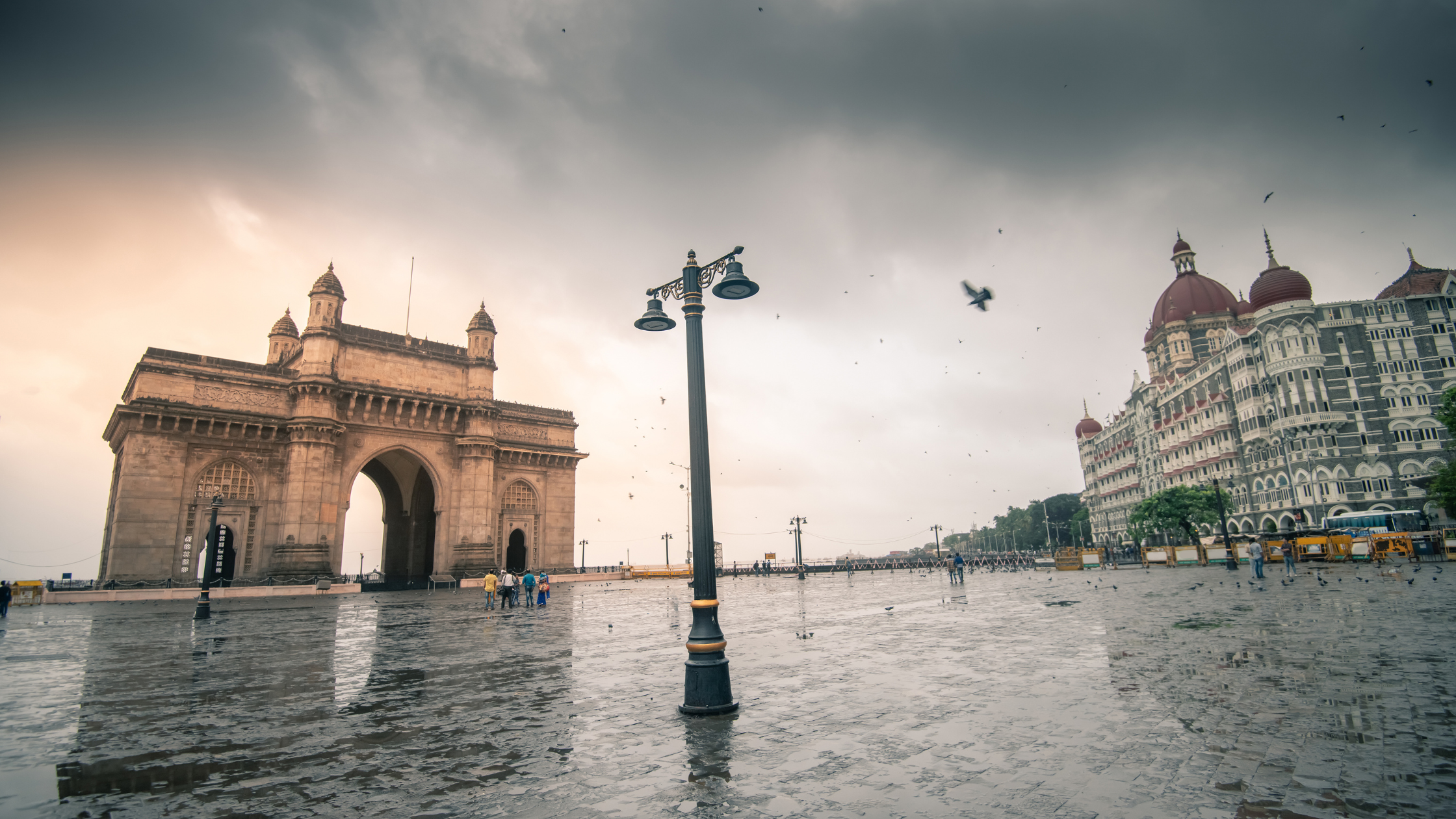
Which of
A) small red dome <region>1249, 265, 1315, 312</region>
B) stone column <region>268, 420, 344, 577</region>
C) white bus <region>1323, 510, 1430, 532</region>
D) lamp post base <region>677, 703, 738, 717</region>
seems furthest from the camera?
small red dome <region>1249, 265, 1315, 312</region>

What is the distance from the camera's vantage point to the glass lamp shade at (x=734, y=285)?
859cm

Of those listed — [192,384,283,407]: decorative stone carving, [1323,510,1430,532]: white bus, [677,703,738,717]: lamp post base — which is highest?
[192,384,283,407]: decorative stone carving

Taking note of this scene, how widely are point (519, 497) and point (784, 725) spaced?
44758 millimetres

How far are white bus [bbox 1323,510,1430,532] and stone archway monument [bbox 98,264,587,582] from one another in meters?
51.7

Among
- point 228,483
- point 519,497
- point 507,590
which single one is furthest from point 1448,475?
point 228,483

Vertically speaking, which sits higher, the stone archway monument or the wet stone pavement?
the stone archway monument

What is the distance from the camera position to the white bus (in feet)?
136

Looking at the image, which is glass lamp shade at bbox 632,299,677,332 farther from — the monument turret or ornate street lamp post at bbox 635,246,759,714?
the monument turret

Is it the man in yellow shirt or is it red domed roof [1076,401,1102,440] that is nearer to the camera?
the man in yellow shirt

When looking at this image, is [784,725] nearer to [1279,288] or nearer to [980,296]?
[980,296]

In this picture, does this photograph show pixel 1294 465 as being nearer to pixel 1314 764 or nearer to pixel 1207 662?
pixel 1207 662

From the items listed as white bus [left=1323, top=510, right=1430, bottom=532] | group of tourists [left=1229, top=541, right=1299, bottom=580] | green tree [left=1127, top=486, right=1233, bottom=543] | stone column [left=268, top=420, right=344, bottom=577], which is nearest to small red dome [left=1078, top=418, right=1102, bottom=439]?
green tree [left=1127, top=486, right=1233, bottom=543]

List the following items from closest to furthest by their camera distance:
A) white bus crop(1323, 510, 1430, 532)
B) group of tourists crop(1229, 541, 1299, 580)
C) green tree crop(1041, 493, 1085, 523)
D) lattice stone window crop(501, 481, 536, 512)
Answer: group of tourists crop(1229, 541, 1299, 580)
white bus crop(1323, 510, 1430, 532)
lattice stone window crop(501, 481, 536, 512)
green tree crop(1041, 493, 1085, 523)

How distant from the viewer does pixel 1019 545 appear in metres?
151
